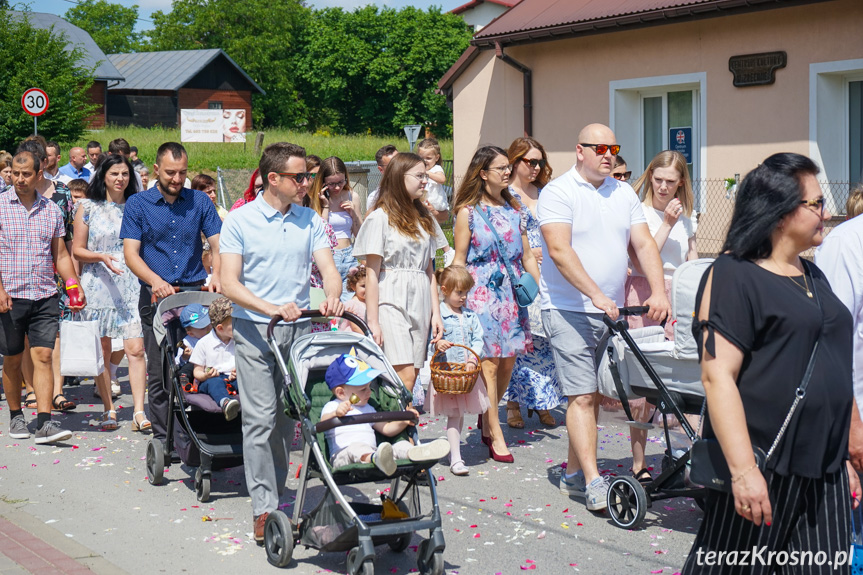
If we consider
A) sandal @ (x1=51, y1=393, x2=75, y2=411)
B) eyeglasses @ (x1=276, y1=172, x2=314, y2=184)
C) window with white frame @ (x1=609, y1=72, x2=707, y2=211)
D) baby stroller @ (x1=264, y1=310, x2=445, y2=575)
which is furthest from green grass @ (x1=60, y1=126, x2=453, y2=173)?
baby stroller @ (x1=264, y1=310, x2=445, y2=575)

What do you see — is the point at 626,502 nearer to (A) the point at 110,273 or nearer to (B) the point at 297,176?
(B) the point at 297,176

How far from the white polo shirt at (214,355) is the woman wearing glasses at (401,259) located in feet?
3.43

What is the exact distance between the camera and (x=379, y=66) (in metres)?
88.0

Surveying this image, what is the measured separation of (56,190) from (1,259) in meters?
2.09

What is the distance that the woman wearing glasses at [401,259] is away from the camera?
691 centimetres

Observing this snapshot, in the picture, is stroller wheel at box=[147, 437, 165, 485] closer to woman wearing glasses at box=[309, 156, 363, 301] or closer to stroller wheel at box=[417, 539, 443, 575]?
stroller wheel at box=[417, 539, 443, 575]

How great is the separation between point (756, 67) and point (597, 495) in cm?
978

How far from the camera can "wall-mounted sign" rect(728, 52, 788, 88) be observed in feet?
45.2

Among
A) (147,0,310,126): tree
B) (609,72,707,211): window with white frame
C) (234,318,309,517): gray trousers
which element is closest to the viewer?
(234,318,309,517): gray trousers

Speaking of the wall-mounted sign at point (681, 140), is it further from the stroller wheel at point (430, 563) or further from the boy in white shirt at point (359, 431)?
the stroller wheel at point (430, 563)

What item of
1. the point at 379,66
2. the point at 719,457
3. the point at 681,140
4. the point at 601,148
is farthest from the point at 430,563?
the point at 379,66

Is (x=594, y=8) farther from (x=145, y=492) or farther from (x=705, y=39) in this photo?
(x=145, y=492)

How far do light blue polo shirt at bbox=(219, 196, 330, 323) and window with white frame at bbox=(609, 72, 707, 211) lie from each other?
10202 millimetres

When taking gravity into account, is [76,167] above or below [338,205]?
above
